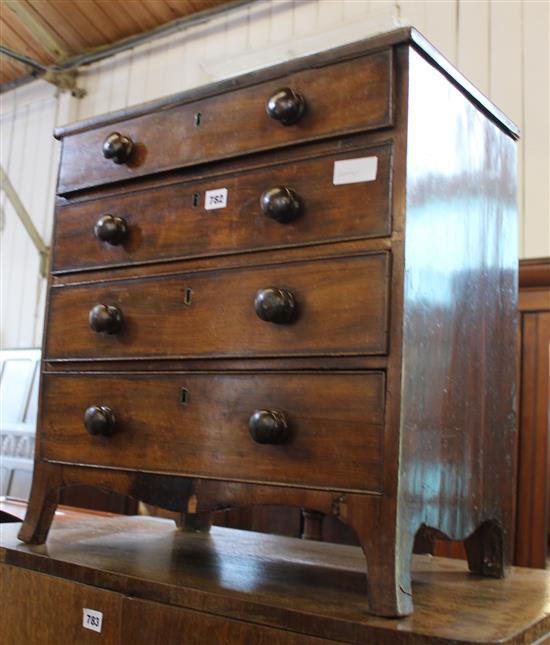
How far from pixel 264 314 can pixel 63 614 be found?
25.0 inches

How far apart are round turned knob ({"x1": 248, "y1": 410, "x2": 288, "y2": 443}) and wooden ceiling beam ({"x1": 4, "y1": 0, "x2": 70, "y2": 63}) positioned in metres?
3.50

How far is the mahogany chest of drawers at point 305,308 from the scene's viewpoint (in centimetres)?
113

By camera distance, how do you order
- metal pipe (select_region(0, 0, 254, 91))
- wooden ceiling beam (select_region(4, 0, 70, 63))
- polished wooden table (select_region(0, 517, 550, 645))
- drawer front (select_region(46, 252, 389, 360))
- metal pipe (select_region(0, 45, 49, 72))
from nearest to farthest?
polished wooden table (select_region(0, 517, 550, 645)), drawer front (select_region(46, 252, 389, 360)), metal pipe (select_region(0, 0, 254, 91)), wooden ceiling beam (select_region(4, 0, 70, 63)), metal pipe (select_region(0, 45, 49, 72))

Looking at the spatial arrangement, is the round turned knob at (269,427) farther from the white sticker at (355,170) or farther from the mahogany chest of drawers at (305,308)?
the white sticker at (355,170)

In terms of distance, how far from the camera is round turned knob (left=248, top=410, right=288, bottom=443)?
1169 mm

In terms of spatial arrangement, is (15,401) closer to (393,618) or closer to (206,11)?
Answer: (206,11)

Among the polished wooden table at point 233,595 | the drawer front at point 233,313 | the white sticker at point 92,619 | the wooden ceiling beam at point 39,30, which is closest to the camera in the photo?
the polished wooden table at point 233,595

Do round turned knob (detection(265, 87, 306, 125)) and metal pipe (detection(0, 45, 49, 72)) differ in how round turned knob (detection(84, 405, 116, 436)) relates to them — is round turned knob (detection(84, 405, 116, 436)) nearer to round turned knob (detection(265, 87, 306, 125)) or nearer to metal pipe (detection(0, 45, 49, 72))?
round turned knob (detection(265, 87, 306, 125))

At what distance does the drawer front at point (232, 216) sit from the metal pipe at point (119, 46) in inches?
93.3

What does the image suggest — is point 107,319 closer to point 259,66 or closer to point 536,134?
point 536,134

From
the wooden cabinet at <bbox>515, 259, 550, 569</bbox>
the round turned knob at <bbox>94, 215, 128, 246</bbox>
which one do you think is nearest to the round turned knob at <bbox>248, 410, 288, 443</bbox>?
the round turned knob at <bbox>94, 215, 128, 246</bbox>

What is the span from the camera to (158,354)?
4.52 feet

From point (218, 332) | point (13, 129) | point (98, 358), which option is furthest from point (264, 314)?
point (13, 129)

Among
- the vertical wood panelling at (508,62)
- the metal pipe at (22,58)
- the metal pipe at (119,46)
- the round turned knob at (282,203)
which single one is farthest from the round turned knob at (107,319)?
the metal pipe at (22,58)
